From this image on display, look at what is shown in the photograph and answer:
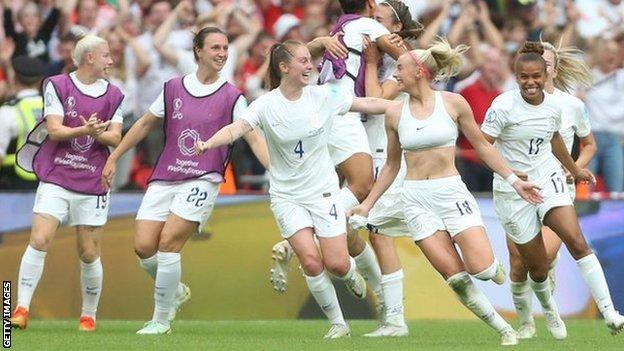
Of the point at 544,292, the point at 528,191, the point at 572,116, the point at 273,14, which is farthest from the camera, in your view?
the point at 273,14

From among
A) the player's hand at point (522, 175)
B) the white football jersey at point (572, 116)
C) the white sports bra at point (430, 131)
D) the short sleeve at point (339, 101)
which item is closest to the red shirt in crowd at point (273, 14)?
the white football jersey at point (572, 116)

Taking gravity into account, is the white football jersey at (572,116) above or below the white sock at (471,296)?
above

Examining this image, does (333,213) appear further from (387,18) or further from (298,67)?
(387,18)

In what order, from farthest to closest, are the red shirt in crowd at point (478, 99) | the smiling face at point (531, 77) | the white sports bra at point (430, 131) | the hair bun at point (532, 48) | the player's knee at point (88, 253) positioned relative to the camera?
the red shirt in crowd at point (478, 99) → the player's knee at point (88, 253) → the hair bun at point (532, 48) → the smiling face at point (531, 77) → the white sports bra at point (430, 131)

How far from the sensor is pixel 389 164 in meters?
12.5

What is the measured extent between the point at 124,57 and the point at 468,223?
7.39 meters

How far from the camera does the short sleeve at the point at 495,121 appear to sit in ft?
42.3

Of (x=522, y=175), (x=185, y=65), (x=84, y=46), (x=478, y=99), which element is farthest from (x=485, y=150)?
(x=185, y=65)

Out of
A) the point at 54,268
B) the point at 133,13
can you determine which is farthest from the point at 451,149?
the point at 133,13

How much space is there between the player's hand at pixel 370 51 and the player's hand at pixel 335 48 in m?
0.29

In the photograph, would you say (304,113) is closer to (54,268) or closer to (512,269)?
(512,269)

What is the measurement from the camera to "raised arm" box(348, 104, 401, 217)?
1241 cm

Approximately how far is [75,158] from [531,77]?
157 inches

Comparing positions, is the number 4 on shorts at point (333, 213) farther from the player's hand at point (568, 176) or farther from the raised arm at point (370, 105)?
the player's hand at point (568, 176)
